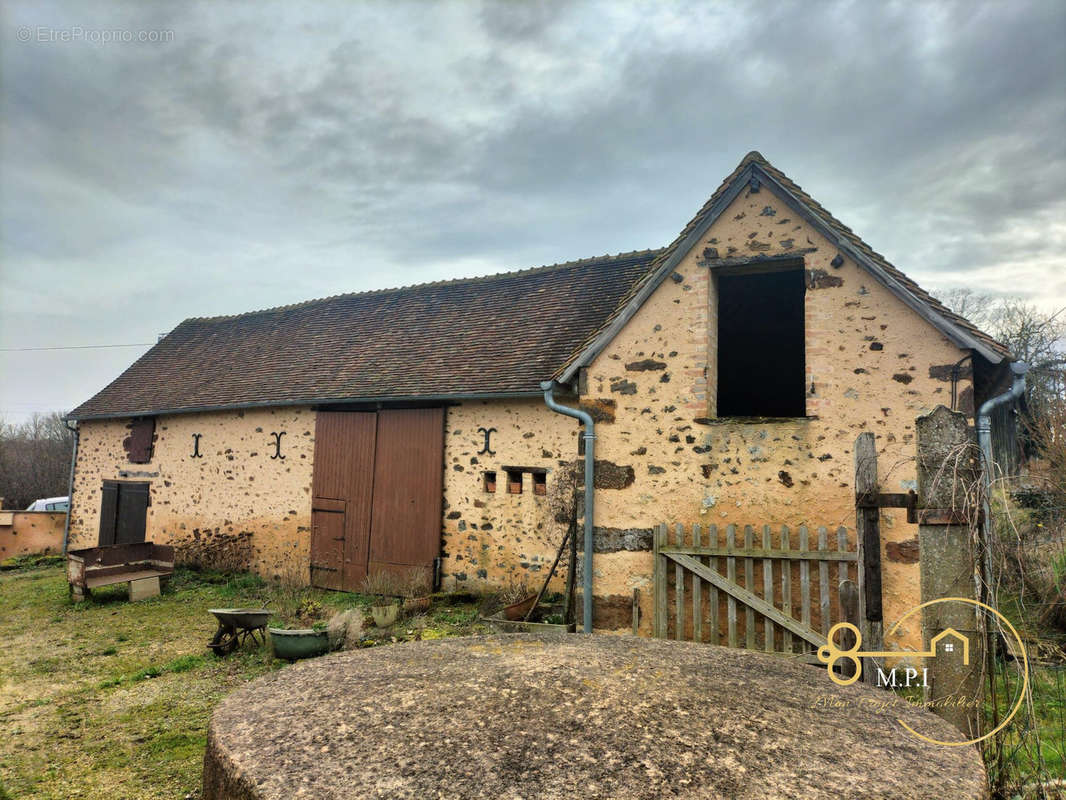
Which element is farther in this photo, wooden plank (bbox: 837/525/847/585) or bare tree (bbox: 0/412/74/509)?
bare tree (bbox: 0/412/74/509)

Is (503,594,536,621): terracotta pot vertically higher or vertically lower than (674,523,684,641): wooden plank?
lower

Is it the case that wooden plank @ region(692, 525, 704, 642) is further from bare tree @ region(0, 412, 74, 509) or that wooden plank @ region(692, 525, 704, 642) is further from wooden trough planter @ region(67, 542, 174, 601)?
bare tree @ region(0, 412, 74, 509)

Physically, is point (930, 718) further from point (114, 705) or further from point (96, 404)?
point (96, 404)

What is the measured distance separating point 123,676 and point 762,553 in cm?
653

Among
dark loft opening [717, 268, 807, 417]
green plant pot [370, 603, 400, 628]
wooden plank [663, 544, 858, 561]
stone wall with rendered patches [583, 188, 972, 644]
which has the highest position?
dark loft opening [717, 268, 807, 417]

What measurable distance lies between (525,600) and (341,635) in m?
2.09

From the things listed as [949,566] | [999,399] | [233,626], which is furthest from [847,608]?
[233,626]

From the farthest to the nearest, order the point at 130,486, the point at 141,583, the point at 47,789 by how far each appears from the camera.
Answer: the point at 130,486 → the point at 141,583 → the point at 47,789

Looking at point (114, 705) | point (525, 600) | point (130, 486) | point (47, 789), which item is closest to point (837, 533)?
point (525, 600)

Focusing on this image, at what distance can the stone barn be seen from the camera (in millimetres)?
5531

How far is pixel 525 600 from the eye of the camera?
25.0 ft

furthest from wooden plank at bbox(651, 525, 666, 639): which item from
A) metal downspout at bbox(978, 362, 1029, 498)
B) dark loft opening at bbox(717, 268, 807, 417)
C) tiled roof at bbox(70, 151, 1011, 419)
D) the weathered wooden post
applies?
dark loft opening at bbox(717, 268, 807, 417)

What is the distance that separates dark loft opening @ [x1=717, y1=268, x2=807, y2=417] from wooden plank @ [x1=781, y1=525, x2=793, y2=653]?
10.9 feet

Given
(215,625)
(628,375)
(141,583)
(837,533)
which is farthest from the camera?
(141,583)
